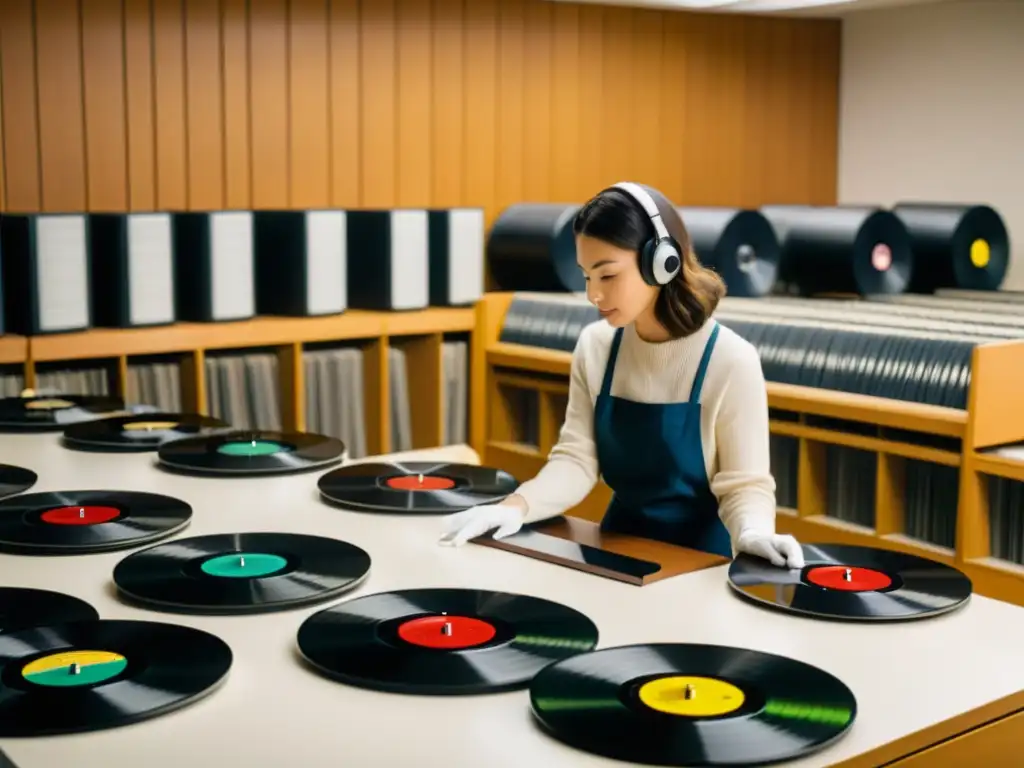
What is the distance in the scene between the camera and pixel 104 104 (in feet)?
9.95

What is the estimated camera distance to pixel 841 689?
1050mm

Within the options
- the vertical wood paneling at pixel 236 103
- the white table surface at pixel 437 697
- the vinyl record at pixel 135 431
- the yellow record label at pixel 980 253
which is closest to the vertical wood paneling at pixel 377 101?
the vertical wood paneling at pixel 236 103

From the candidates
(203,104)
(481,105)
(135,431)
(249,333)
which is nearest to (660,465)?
(135,431)

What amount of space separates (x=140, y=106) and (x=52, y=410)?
1042mm

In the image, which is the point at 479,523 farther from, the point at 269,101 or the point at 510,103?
the point at 510,103

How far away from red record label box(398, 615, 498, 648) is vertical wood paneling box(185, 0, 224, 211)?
2203 mm

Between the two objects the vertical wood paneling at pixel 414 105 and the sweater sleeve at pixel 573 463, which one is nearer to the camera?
the sweater sleeve at pixel 573 463

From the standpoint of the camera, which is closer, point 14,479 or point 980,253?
point 14,479

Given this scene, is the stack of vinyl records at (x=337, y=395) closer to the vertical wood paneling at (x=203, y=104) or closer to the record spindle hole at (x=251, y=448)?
the vertical wood paneling at (x=203, y=104)

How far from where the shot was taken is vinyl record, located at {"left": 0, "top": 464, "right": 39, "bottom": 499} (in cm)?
174

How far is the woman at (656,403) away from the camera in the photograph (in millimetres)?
1758

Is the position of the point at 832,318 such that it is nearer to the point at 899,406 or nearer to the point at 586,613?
the point at 899,406

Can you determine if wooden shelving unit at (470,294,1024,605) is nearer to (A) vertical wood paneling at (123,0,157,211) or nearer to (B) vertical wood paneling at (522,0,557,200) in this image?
(B) vertical wood paneling at (522,0,557,200)

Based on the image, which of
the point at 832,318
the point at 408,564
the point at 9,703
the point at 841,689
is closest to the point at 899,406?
the point at 832,318
